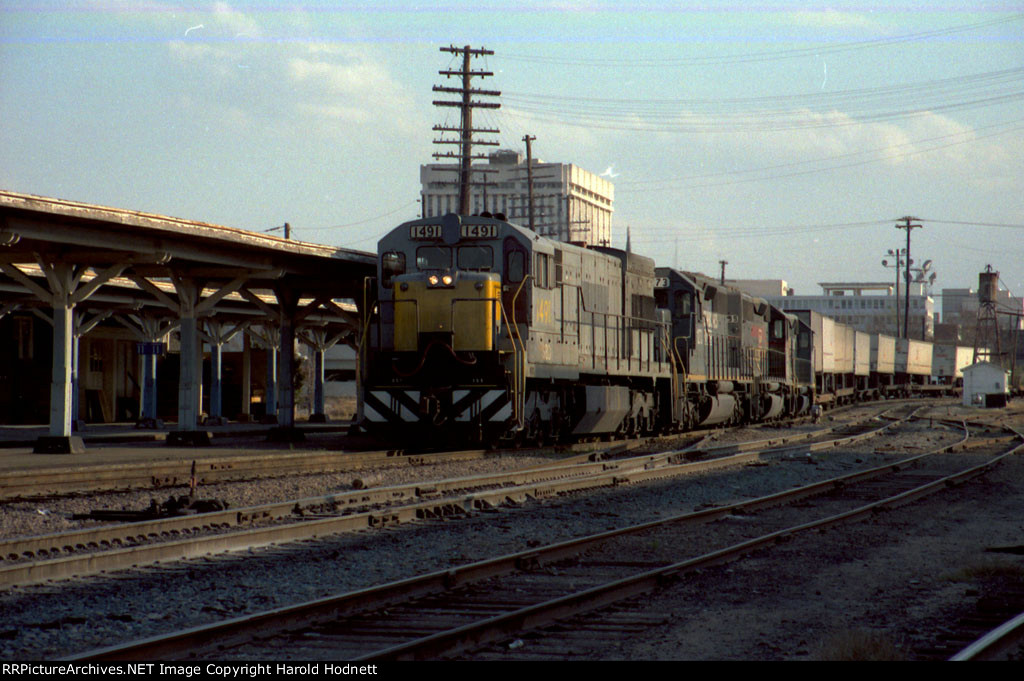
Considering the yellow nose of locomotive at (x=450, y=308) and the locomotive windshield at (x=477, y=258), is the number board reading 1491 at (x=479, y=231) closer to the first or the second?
the locomotive windshield at (x=477, y=258)

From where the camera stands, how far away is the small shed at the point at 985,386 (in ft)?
157

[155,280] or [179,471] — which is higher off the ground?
[155,280]

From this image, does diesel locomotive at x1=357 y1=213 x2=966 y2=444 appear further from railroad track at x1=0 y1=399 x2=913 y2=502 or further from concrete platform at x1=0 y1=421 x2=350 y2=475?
concrete platform at x1=0 y1=421 x2=350 y2=475

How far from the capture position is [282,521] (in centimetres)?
994

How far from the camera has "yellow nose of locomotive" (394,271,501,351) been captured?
53.5 feet

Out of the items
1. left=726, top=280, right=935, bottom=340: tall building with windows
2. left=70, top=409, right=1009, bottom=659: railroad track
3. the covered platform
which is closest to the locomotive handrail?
the covered platform

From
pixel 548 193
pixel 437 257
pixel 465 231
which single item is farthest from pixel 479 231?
pixel 548 193

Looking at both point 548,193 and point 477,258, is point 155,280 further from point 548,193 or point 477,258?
point 548,193

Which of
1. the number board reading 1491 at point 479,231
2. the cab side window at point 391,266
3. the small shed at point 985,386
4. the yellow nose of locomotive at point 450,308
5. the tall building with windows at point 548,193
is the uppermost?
the tall building with windows at point 548,193

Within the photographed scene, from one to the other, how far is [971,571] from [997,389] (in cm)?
4468

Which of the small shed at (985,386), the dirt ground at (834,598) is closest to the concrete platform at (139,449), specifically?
the dirt ground at (834,598)

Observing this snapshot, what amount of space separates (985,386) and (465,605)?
156ft

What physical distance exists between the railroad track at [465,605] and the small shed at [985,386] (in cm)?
4235

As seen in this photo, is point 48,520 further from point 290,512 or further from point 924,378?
point 924,378
